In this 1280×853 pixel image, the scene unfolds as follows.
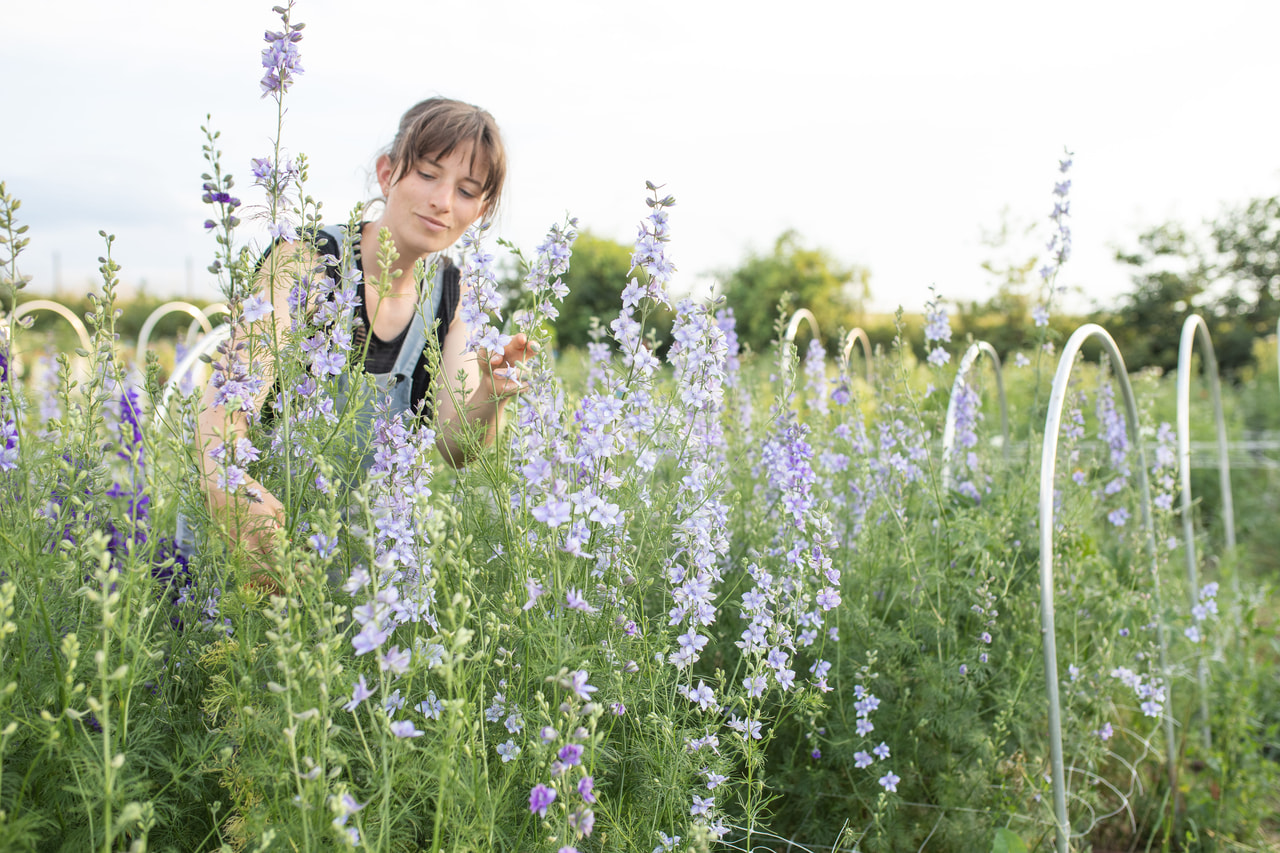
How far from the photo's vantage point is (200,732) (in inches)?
74.7

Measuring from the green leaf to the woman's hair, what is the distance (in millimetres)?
2521

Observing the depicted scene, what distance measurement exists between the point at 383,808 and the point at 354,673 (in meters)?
0.33

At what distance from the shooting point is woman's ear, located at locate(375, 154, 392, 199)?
10.1 feet

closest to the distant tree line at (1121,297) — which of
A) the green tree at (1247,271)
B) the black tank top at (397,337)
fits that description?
the green tree at (1247,271)

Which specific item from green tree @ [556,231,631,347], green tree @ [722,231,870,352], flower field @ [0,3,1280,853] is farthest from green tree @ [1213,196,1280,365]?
flower field @ [0,3,1280,853]

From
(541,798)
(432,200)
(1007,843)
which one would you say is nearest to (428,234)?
(432,200)

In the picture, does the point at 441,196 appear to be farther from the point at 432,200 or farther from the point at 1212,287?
the point at 1212,287

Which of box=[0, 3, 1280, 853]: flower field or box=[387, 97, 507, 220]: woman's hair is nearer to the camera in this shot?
box=[0, 3, 1280, 853]: flower field

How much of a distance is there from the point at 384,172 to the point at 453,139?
15.8 inches

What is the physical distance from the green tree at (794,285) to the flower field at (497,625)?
14144 mm

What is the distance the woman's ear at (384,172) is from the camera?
3.08 m

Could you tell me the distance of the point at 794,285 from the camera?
17688mm

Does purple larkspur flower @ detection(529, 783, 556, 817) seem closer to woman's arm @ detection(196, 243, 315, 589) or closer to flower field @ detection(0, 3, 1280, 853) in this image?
flower field @ detection(0, 3, 1280, 853)

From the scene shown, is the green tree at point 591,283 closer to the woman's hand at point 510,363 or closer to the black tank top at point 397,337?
the black tank top at point 397,337
